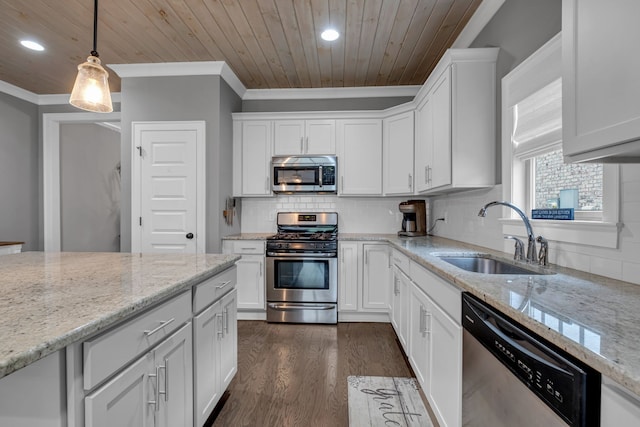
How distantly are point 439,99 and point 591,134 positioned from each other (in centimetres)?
170

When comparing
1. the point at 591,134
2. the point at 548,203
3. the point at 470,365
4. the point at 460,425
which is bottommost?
the point at 460,425

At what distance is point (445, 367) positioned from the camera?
59.2 inches

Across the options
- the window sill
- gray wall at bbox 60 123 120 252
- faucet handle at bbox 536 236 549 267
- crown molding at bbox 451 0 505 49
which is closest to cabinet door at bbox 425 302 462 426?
faucet handle at bbox 536 236 549 267

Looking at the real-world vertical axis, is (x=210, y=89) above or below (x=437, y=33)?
below

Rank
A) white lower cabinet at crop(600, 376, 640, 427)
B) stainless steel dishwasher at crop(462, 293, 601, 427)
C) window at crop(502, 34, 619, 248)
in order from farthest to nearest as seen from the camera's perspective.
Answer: window at crop(502, 34, 619, 248) < stainless steel dishwasher at crop(462, 293, 601, 427) < white lower cabinet at crop(600, 376, 640, 427)

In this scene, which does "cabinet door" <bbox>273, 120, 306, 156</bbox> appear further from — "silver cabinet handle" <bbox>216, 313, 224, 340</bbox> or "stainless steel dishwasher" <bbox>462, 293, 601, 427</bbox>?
"stainless steel dishwasher" <bbox>462, 293, 601, 427</bbox>

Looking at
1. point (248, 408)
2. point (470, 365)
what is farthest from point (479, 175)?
point (248, 408)

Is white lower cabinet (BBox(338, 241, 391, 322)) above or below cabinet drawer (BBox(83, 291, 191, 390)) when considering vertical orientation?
below

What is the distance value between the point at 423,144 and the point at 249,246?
2055 millimetres

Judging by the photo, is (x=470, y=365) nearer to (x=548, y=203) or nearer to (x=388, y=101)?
(x=548, y=203)

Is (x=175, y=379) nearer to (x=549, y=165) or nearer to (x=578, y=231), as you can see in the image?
(x=578, y=231)

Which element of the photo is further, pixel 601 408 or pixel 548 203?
pixel 548 203

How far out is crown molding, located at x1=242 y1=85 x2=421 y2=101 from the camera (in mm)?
3781

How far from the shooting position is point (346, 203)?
3.91 m
